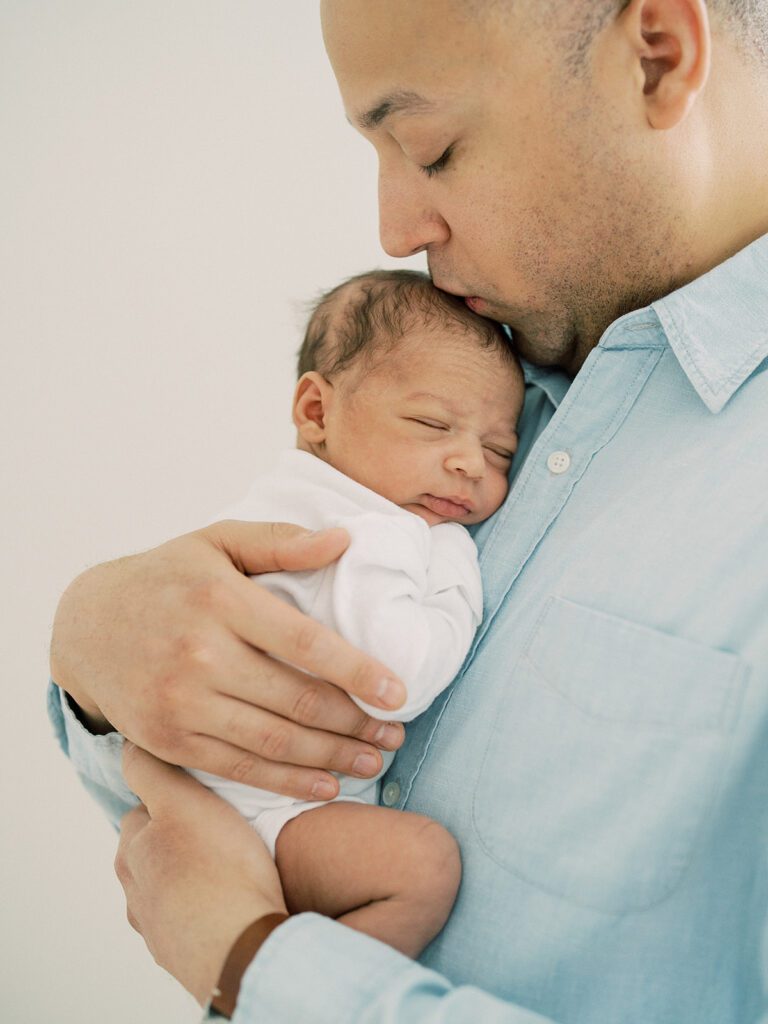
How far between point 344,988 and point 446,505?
68cm

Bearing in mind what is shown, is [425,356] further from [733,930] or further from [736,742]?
[733,930]

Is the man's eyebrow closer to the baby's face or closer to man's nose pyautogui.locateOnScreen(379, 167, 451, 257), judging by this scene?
man's nose pyautogui.locateOnScreen(379, 167, 451, 257)

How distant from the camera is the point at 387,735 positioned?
1143 millimetres

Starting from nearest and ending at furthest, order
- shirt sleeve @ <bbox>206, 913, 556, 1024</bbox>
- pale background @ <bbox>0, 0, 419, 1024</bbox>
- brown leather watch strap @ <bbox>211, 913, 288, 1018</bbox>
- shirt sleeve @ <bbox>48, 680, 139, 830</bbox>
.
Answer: shirt sleeve @ <bbox>206, 913, 556, 1024</bbox> → brown leather watch strap @ <bbox>211, 913, 288, 1018</bbox> → shirt sleeve @ <bbox>48, 680, 139, 830</bbox> → pale background @ <bbox>0, 0, 419, 1024</bbox>

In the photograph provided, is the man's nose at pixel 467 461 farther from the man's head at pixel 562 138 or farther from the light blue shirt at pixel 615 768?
the man's head at pixel 562 138

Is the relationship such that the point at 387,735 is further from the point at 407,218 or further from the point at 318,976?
the point at 407,218

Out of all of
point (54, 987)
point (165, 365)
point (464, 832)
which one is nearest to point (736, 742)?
point (464, 832)

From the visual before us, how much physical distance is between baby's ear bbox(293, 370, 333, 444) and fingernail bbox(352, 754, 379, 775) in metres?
0.53

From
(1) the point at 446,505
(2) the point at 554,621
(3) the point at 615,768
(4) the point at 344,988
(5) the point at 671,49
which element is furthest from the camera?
(1) the point at 446,505

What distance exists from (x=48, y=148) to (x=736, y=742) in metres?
2.24

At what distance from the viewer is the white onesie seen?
1104mm

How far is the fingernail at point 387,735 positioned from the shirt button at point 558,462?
16.7 inches

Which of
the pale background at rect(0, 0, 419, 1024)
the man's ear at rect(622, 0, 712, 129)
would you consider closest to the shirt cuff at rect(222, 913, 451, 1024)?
the man's ear at rect(622, 0, 712, 129)

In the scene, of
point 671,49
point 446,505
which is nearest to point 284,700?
point 446,505
